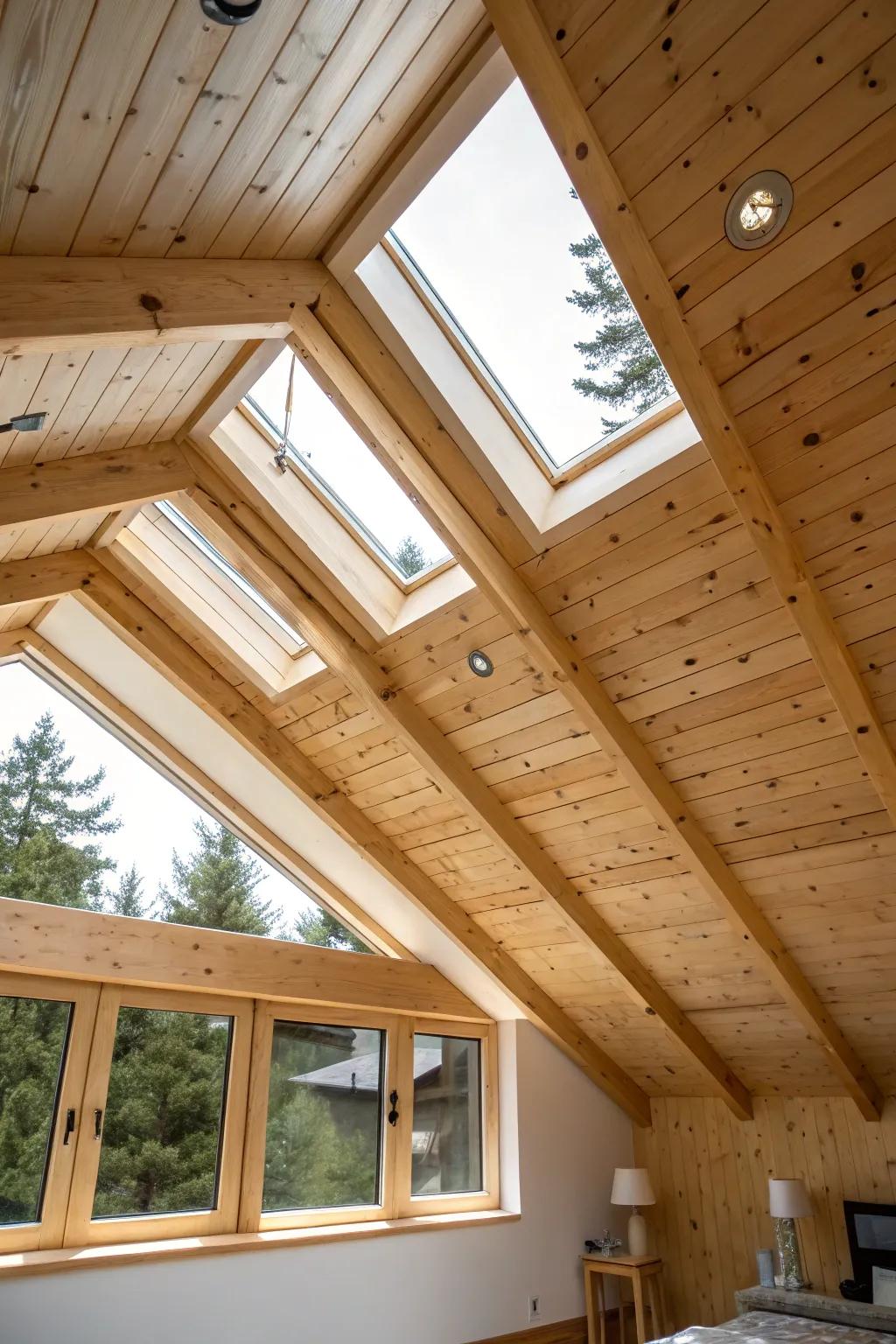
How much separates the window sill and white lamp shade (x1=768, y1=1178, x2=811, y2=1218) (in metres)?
1.27

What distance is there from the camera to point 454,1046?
4977 millimetres

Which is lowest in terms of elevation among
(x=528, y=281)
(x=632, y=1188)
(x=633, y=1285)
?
(x=633, y=1285)

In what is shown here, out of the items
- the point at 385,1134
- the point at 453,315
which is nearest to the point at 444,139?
the point at 453,315

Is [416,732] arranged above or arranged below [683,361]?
below

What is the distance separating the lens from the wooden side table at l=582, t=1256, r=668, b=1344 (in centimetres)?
450

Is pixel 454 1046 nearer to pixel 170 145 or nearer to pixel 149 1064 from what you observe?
pixel 149 1064

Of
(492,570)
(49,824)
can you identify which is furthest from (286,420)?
(49,824)

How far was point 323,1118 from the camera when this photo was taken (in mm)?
4332

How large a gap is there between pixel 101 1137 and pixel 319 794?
1.58 m

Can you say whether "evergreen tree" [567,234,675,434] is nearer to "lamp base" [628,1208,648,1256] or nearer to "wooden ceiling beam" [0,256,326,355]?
"wooden ceiling beam" [0,256,326,355]

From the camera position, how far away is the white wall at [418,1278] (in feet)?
10.9

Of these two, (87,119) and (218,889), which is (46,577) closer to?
(218,889)

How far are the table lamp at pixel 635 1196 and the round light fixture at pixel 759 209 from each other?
4.45 meters

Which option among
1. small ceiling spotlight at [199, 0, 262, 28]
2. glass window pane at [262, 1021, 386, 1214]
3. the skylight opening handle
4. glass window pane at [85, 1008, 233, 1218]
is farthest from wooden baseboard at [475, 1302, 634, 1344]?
small ceiling spotlight at [199, 0, 262, 28]
